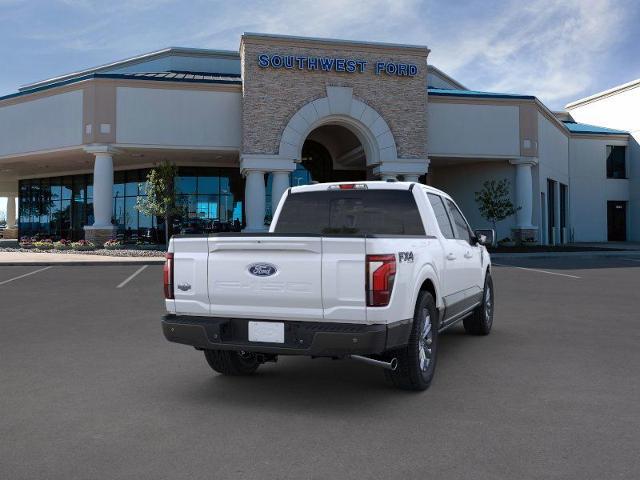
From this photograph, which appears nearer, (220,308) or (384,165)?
(220,308)

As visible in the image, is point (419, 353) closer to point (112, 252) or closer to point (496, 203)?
point (112, 252)

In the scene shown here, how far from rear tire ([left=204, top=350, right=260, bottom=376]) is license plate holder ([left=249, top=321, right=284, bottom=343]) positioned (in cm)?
93

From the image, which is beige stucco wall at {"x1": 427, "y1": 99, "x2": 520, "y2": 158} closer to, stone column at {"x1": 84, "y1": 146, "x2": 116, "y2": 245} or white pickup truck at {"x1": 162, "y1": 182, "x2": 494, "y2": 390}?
stone column at {"x1": 84, "y1": 146, "x2": 116, "y2": 245}

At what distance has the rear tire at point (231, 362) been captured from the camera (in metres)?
5.83

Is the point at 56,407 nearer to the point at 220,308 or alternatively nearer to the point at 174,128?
the point at 220,308

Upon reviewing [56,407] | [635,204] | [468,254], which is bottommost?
[56,407]

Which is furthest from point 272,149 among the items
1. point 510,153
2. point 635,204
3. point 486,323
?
point 635,204

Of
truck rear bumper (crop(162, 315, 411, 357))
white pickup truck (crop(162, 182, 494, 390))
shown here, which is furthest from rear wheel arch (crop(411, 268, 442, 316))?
truck rear bumper (crop(162, 315, 411, 357))

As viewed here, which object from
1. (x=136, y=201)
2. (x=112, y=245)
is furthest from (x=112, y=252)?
(x=136, y=201)

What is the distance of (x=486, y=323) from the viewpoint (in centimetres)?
823

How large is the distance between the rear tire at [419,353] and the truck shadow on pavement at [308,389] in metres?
0.11

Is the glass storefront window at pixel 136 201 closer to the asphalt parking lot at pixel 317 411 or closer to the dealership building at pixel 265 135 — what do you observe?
the dealership building at pixel 265 135

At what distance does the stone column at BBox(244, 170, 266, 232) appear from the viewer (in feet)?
91.4

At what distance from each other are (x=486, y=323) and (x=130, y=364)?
184 inches
